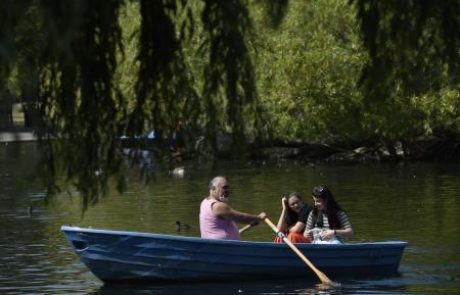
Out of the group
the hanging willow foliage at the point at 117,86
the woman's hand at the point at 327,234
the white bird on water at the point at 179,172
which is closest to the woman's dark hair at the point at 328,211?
the woman's hand at the point at 327,234

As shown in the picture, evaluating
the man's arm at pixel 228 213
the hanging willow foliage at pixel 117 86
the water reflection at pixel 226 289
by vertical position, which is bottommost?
the water reflection at pixel 226 289

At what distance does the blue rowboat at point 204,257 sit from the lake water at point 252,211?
0.18 metres

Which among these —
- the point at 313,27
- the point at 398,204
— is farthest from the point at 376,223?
the point at 313,27

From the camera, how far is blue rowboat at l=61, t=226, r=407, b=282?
1645 cm

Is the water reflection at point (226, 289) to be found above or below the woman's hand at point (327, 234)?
below

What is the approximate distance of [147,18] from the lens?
8.34 meters

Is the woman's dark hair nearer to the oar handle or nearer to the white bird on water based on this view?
the oar handle

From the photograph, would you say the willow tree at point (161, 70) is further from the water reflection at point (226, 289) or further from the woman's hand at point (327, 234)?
the woman's hand at point (327, 234)

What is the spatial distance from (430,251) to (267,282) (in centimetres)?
348

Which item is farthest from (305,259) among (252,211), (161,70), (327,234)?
(252,211)

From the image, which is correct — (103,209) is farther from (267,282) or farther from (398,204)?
(267,282)

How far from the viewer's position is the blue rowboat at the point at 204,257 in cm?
1645

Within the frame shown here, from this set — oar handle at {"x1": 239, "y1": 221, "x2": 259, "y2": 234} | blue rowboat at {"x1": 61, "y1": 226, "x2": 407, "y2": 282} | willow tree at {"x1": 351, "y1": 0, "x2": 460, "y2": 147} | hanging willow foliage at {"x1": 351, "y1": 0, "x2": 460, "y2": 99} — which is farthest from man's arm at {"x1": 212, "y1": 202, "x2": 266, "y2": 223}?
hanging willow foliage at {"x1": 351, "y1": 0, "x2": 460, "y2": 99}

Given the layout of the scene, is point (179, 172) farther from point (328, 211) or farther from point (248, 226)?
point (328, 211)
